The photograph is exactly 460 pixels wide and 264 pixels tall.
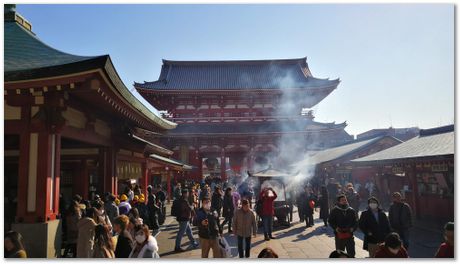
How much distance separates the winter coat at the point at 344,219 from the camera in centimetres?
613

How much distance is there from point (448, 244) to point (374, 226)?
1317 mm

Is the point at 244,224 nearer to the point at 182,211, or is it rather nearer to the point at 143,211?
the point at 182,211

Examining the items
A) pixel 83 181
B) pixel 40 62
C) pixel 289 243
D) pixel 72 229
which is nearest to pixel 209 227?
pixel 72 229

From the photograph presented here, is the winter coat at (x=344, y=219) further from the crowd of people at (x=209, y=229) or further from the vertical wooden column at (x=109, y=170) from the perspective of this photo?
the vertical wooden column at (x=109, y=170)

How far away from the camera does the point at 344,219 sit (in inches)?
242

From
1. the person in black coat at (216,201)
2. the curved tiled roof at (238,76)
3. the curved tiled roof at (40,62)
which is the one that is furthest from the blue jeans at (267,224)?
the curved tiled roof at (238,76)

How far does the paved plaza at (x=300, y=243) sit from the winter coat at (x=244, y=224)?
77 centimetres

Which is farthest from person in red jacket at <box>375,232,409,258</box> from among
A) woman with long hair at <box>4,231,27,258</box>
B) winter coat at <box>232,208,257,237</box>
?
woman with long hair at <box>4,231,27,258</box>

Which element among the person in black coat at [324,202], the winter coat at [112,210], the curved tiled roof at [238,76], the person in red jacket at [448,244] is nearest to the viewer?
the person in red jacket at [448,244]

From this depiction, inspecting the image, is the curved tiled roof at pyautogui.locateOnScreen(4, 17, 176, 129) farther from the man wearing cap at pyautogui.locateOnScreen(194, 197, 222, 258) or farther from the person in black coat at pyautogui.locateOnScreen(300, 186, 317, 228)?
the person in black coat at pyautogui.locateOnScreen(300, 186, 317, 228)

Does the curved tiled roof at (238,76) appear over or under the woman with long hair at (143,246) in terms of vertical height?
over

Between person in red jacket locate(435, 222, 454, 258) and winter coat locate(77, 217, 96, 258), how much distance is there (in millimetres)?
4832

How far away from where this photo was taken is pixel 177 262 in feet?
18.5

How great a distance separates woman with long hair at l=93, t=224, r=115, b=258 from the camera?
4480 mm
